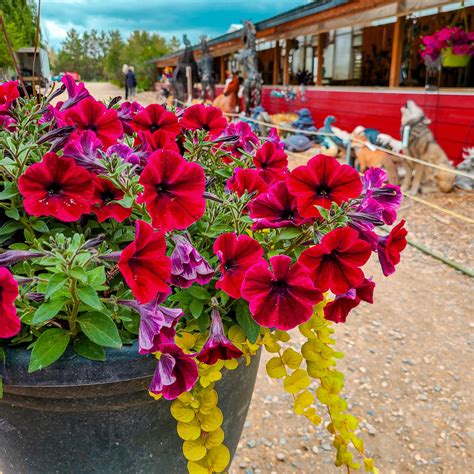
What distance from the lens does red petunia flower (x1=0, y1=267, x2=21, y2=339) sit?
72cm

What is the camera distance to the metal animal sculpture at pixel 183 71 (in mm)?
18109

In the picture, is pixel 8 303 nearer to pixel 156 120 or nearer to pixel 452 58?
pixel 156 120

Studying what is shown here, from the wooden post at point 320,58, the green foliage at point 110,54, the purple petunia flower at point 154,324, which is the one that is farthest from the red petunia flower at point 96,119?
the green foliage at point 110,54

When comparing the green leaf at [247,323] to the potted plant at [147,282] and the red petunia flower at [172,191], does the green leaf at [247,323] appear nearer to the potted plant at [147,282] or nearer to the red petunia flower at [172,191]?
the potted plant at [147,282]

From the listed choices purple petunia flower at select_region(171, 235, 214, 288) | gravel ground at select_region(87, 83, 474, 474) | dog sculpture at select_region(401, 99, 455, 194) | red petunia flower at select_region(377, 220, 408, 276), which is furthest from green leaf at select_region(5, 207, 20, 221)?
dog sculpture at select_region(401, 99, 455, 194)

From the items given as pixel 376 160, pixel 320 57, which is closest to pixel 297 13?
pixel 320 57

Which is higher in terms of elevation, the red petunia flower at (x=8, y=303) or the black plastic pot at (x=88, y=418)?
the red petunia flower at (x=8, y=303)

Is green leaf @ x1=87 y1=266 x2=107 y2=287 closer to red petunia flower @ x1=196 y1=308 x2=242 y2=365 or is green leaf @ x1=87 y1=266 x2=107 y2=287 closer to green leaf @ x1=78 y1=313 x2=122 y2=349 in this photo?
green leaf @ x1=78 y1=313 x2=122 y2=349

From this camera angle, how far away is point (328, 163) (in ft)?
3.20

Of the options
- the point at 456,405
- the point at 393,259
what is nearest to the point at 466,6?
the point at 456,405

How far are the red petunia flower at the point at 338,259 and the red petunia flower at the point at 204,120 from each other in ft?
2.07

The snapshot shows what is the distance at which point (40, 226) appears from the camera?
3.35 feet

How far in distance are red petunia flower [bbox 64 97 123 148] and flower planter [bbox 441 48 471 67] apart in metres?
7.04

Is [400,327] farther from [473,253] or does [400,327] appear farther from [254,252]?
[254,252]
